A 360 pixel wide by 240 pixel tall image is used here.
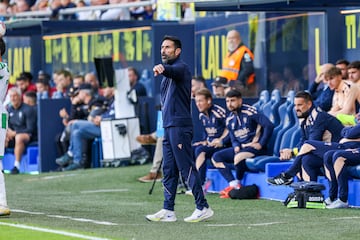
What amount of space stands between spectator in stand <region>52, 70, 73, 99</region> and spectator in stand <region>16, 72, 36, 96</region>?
1.24 m

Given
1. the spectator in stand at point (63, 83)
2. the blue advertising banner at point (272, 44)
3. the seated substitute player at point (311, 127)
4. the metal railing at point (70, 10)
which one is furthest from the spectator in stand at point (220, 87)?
the spectator in stand at point (63, 83)

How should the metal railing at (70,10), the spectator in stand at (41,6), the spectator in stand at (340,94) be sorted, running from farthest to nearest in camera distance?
the spectator in stand at (41,6), the metal railing at (70,10), the spectator in stand at (340,94)

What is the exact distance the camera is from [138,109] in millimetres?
21266

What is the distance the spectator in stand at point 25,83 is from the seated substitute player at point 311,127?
1127 centimetres

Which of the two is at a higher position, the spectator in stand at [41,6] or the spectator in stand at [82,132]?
the spectator in stand at [41,6]

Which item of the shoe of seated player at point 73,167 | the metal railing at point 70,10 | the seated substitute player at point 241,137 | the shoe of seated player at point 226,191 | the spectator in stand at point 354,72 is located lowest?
the shoe of seated player at point 73,167

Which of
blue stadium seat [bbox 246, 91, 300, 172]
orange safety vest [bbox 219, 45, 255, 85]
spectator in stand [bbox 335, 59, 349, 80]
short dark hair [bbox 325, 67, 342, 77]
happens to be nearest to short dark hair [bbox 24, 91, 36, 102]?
orange safety vest [bbox 219, 45, 255, 85]

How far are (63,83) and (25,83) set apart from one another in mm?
1606

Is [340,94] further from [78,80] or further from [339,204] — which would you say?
[78,80]

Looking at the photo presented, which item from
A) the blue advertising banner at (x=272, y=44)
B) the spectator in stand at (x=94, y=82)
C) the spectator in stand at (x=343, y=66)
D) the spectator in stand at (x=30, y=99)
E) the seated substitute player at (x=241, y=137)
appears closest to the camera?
the seated substitute player at (x=241, y=137)

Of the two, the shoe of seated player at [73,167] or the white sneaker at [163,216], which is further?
the shoe of seated player at [73,167]

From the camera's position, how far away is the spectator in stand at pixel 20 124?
22.6m

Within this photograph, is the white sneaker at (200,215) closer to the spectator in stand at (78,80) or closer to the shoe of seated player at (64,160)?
the shoe of seated player at (64,160)

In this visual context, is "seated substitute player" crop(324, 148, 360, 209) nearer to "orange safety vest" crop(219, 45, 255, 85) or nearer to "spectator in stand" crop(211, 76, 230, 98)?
"spectator in stand" crop(211, 76, 230, 98)
